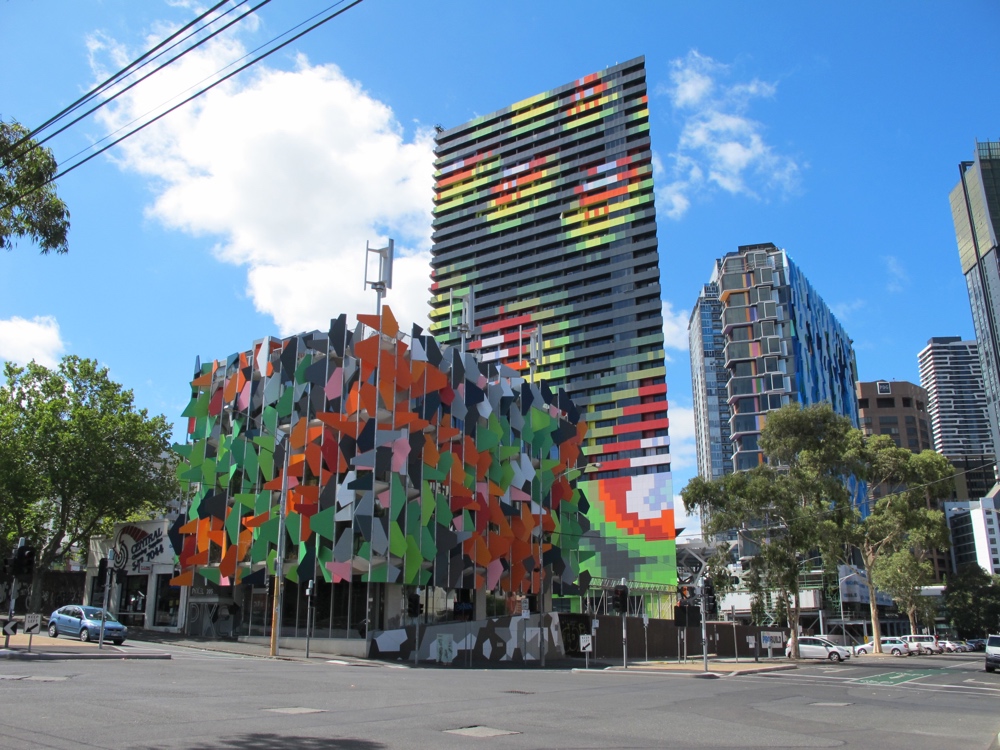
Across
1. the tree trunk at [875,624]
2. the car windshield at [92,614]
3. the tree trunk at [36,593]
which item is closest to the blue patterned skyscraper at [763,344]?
the tree trunk at [875,624]

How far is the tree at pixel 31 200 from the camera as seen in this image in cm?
1870

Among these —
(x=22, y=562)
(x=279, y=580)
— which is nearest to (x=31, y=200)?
(x=22, y=562)

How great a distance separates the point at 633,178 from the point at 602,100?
17708 millimetres

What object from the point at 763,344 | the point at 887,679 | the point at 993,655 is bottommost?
the point at 887,679

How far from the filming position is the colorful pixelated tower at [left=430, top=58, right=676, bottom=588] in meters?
128

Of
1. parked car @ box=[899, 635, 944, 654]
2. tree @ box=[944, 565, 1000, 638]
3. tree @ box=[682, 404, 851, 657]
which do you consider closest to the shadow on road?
tree @ box=[682, 404, 851, 657]

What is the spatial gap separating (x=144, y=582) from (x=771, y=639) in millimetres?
41703

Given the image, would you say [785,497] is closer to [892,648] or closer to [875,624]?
[875,624]

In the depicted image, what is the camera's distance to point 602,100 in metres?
146

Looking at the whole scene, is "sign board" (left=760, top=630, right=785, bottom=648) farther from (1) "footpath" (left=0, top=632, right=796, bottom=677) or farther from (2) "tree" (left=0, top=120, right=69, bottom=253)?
(2) "tree" (left=0, top=120, right=69, bottom=253)

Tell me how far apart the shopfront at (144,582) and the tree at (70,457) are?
8.30ft

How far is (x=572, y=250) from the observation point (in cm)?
14125

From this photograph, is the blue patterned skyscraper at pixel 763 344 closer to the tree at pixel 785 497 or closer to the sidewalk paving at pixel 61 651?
the tree at pixel 785 497

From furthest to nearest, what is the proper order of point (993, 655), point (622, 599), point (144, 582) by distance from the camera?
point (144, 582) → point (993, 655) → point (622, 599)
